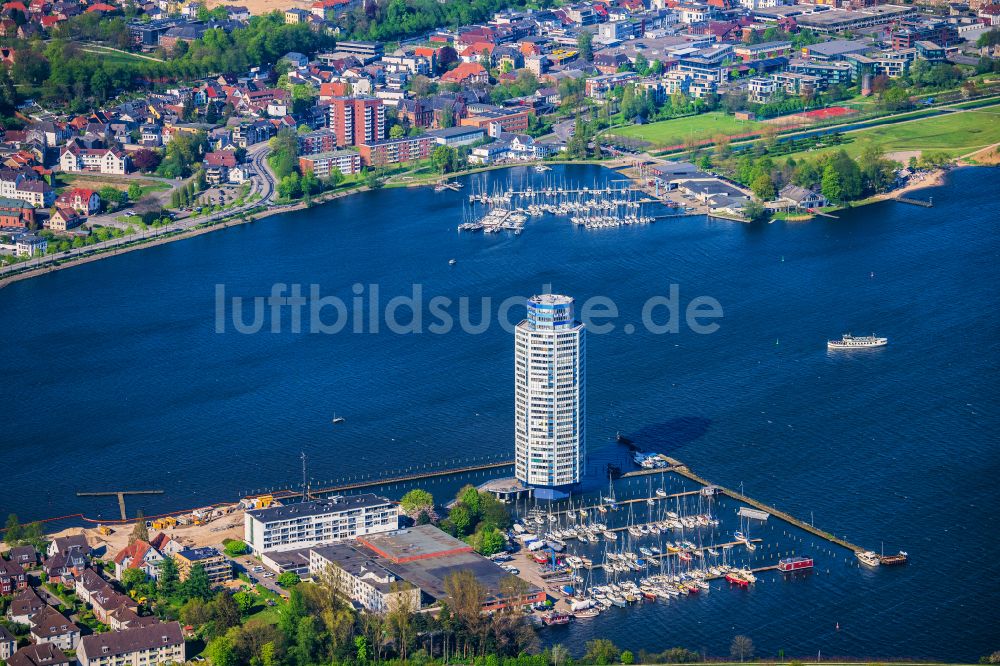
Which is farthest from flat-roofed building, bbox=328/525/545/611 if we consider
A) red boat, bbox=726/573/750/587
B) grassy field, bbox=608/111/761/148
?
grassy field, bbox=608/111/761/148

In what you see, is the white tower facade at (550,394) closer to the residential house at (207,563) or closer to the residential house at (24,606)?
the residential house at (207,563)

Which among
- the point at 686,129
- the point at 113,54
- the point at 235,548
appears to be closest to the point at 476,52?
the point at 686,129

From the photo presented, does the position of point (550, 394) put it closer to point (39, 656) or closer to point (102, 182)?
point (39, 656)

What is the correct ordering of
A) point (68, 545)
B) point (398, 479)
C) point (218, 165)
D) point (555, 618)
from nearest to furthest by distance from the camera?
point (555, 618), point (68, 545), point (398, 479), point (218, 165)

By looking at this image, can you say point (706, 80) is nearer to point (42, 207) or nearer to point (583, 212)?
point (583, 212)

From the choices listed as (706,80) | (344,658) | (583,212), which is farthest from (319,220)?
(344,658)

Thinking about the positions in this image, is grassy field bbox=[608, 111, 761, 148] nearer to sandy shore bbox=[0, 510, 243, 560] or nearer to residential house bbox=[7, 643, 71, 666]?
sandy shore bbox=[0, 510, 243, 560]

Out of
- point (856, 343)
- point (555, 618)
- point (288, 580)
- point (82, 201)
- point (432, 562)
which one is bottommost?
point (555, 618)
